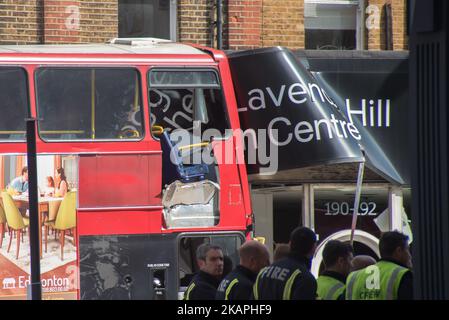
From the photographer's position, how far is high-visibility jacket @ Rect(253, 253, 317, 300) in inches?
294

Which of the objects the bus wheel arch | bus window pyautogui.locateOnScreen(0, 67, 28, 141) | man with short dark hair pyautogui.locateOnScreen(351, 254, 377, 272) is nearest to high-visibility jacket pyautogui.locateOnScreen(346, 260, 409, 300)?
man with short dark hair pyautogui.locateOnScreen(351, 254, 377, 272)

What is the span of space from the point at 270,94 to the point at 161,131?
148 cm

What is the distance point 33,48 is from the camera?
11836mm

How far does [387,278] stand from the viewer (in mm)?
7688

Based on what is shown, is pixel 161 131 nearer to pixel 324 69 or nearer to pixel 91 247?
pixel 91 247

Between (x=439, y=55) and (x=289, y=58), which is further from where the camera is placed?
(x=289, y=58)

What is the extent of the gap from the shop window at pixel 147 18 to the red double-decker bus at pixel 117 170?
13.1ft

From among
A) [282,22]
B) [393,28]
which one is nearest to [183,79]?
[282,22]

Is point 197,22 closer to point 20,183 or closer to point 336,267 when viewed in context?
point 20,183

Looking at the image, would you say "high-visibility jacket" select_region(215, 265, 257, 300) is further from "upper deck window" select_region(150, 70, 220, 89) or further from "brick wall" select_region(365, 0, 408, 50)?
"brick wall" select_region(365, 0, 408, 50)

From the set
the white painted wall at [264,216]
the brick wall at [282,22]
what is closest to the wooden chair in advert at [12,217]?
the white painted wall at [264,216]
